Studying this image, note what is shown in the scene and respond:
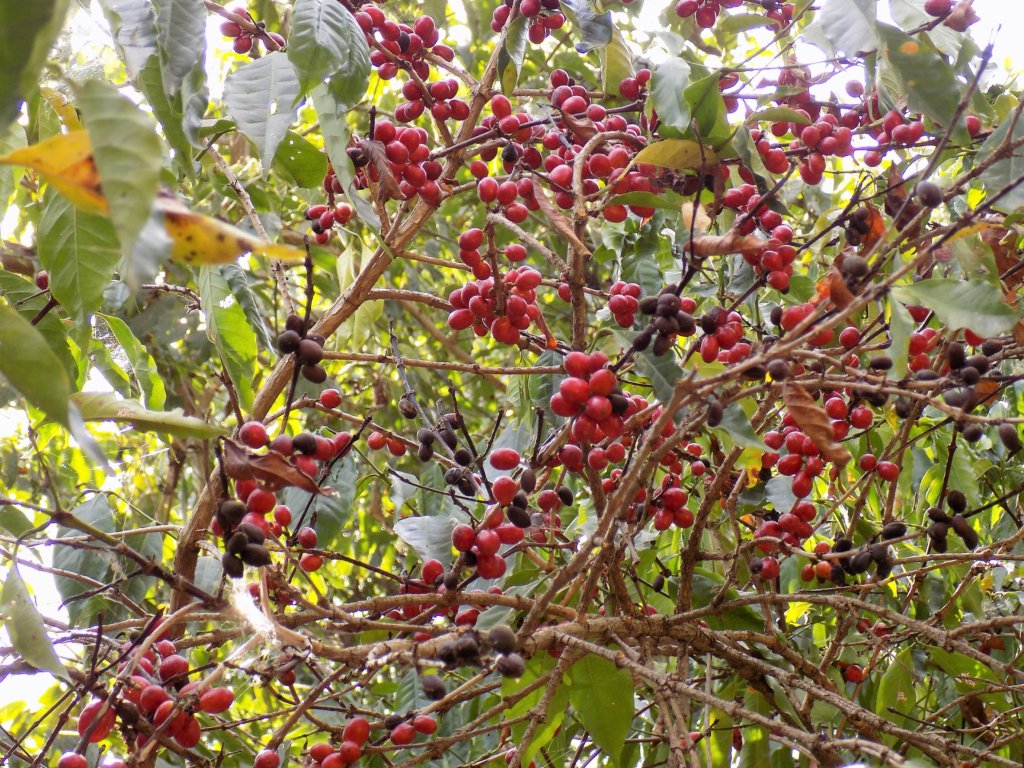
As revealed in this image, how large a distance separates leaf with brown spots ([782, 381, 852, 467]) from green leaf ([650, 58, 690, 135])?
1.70 ft

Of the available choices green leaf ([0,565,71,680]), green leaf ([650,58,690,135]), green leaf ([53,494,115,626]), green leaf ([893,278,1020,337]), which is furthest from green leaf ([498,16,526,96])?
green leaf ([0,565,71,680])

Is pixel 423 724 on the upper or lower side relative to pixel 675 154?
lower

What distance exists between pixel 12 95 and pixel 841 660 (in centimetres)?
185

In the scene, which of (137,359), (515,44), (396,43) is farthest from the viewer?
(396,43)

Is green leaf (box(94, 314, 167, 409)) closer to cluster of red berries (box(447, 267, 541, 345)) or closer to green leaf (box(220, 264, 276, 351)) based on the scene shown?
green leaf (box(220, 264, 276, 351))

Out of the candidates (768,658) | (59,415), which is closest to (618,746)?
(768,658)

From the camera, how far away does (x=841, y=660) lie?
1987 millimetres

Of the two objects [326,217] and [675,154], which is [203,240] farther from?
[326,217]

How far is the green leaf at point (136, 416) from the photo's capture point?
3.42 ft

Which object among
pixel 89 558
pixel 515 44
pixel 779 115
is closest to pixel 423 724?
pixel 89 558

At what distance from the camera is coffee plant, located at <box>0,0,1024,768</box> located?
1.06m

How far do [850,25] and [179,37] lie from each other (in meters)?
0.99

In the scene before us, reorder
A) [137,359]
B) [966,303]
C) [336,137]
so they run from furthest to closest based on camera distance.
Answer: [137,359]
[336,137]
[966,303]

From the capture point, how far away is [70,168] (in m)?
0.68
